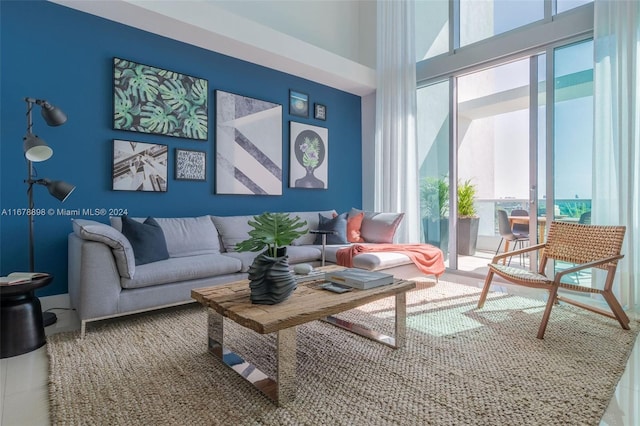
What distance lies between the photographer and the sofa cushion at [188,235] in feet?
10.3

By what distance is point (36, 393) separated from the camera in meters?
1.65

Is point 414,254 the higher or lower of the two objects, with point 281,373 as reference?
higher

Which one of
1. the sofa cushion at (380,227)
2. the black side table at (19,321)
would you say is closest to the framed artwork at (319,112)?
the sofa cushion at (380,227)

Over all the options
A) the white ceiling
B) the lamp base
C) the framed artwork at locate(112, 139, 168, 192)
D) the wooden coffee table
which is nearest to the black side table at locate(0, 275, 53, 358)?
the lamp base

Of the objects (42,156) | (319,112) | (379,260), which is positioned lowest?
(379,260)

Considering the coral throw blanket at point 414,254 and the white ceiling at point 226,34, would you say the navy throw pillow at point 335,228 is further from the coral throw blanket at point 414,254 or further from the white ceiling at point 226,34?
the white ceiling at point 226,34

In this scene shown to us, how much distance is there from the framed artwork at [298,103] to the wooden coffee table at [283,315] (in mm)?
3087

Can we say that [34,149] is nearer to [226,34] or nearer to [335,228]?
[226,34]

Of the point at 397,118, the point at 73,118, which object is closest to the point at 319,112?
the point at 397,118

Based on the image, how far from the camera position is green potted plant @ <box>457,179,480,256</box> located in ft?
17.2

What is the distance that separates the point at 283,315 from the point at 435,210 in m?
3.66

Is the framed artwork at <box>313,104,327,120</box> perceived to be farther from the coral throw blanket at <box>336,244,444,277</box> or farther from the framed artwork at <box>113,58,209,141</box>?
the coral throw blanket at <box>336,244,444,277</box>

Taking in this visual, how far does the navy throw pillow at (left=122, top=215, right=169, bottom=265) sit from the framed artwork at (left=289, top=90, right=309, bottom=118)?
254 centimetres

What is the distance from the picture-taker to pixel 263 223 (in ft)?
5.83
